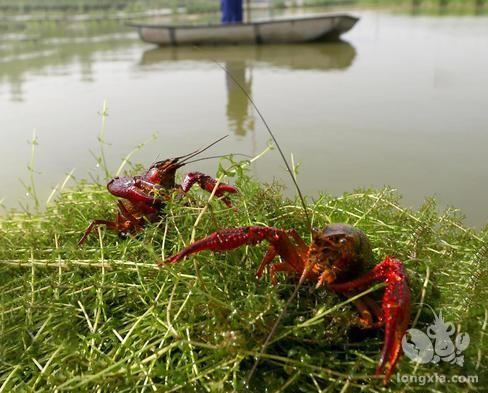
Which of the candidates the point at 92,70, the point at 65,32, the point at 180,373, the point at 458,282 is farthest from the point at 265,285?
the point at 65,32

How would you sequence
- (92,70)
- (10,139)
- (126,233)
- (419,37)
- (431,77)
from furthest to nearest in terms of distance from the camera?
(419,37)
(92,70)
(431,77)
(10,139)
(126,233)

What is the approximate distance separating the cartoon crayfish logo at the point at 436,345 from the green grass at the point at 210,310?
36 millimetres

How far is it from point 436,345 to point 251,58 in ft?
47.6

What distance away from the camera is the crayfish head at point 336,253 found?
7.19 feet

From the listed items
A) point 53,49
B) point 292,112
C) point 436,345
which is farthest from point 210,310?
point 53,49

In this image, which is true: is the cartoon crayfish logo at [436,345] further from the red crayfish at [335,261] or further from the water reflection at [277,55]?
the water reflection at [277,55]

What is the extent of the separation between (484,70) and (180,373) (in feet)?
35.7

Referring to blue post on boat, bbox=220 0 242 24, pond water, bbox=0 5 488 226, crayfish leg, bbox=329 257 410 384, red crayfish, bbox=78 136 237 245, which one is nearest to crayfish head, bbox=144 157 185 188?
red crayfish, bbox=78 136 237 245

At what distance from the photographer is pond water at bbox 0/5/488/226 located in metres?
5.64

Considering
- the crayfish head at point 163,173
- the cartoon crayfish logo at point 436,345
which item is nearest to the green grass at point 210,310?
the cartoon crayfish logo at point 436,345

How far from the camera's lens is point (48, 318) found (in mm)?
2262

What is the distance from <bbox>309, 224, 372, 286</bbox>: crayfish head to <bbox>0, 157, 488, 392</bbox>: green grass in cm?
12

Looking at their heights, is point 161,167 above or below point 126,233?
above

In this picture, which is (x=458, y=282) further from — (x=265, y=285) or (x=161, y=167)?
(x=161, y=167)
